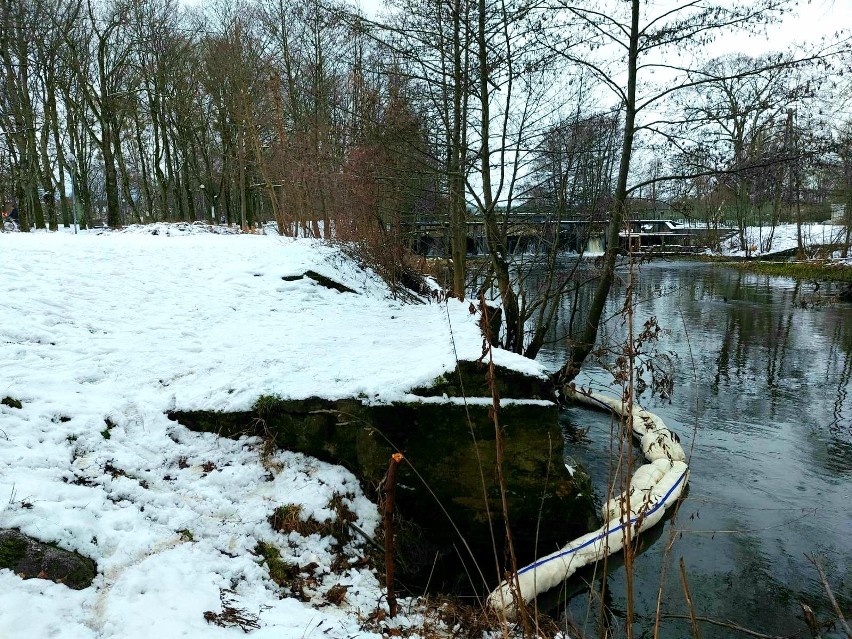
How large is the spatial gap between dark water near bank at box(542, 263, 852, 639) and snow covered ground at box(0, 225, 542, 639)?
1.90 m

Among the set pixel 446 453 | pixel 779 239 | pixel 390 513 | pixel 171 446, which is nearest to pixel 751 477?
pixel 446 453

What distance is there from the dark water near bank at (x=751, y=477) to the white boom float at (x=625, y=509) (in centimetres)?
26

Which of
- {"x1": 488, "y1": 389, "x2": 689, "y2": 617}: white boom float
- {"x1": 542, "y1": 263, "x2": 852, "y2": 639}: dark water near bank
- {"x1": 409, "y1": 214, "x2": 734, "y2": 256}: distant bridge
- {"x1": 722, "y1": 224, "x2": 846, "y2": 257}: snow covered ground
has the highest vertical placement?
{"x1": 409, "y1": 214, "x2": 734, "y2": 256}: distant bridge

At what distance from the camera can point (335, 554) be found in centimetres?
402

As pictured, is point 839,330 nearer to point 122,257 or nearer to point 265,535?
point 265,535

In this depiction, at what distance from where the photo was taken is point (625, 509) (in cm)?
272

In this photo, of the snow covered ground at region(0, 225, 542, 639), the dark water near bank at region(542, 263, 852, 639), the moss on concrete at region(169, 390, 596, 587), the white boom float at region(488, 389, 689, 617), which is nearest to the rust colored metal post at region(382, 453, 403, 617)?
the snow covered ground at region(0, 225, 542, 639)

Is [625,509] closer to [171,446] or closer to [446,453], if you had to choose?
[446,453]

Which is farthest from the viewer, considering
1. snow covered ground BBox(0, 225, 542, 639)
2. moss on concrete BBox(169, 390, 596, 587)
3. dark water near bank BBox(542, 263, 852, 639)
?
moss on concrete BBox(169, 390, 596, 587)

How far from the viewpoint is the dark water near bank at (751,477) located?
Result: 4379 millimetres

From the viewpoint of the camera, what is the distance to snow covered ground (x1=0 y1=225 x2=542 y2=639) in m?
3.01

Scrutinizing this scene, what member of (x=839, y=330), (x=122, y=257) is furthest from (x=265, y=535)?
(x=839, y=330)

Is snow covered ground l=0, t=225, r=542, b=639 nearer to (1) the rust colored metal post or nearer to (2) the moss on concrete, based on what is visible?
(2) the moss on concrete

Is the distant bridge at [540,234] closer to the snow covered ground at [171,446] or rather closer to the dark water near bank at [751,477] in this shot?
the dark water near bank at [751,477]
